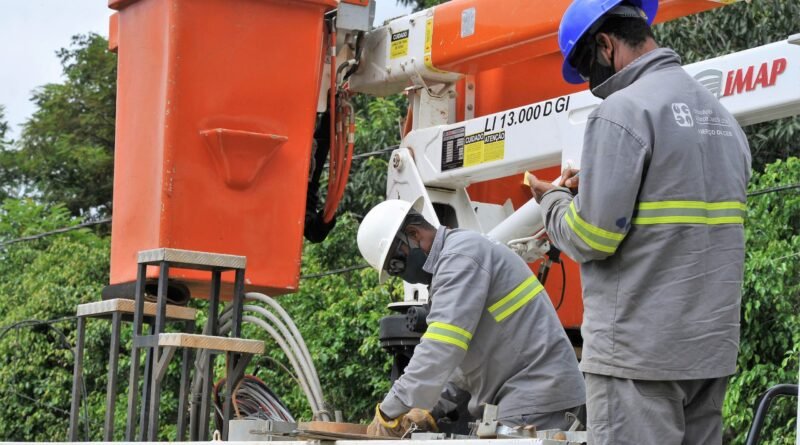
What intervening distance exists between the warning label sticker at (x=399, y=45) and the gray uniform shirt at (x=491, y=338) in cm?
162

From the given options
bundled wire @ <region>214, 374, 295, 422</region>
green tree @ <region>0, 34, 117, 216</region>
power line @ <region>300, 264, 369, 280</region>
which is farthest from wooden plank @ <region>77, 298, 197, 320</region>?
green tree @ <region>0, 34, 117, 216</region>

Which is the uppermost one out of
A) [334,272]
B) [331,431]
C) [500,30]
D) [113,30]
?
[113,30]

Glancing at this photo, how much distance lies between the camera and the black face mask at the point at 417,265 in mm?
5273

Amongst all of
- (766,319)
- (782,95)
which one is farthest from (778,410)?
(782,95)

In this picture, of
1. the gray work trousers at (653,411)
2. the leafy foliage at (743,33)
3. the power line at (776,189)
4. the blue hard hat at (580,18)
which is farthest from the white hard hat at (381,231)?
the leafy foliage at (743,33)

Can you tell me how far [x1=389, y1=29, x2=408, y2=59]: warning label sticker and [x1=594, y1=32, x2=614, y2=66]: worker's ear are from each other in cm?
284

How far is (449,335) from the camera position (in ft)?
15.4

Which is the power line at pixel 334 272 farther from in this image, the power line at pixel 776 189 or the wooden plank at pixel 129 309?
the wooden plank at pixel 129 309

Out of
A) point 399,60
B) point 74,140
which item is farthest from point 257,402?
point 74,140

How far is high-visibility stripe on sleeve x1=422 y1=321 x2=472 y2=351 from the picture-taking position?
470cm

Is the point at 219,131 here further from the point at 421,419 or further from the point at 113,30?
the point at 421,419

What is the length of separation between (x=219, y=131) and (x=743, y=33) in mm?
7854

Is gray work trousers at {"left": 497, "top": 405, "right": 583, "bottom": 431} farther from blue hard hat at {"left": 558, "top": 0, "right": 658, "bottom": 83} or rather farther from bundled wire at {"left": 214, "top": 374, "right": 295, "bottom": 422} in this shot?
blue hard hat at {"left": 558, "top": 0, "right": 658, "bottom": 83}

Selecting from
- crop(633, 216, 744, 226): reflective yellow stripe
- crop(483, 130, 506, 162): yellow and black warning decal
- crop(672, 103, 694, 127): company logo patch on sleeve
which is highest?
crop(483, 130, 506, 162): yellow and black warning decal
